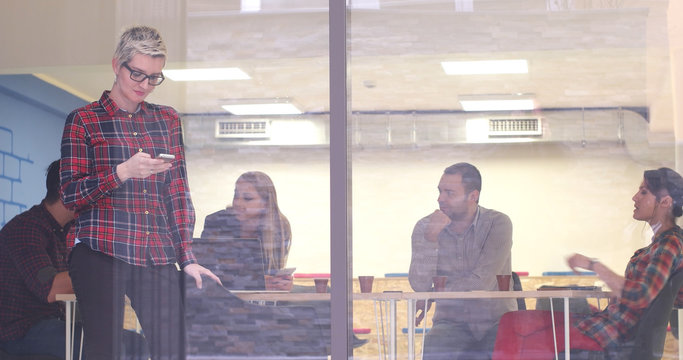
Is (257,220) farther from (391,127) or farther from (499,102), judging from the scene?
(499,102)

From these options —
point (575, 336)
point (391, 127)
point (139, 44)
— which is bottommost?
point (575, 336)

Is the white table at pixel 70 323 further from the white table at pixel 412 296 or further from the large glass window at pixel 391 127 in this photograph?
the large glass window at pixel 391 127

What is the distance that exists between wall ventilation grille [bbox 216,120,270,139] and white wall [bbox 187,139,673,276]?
0.06 meters

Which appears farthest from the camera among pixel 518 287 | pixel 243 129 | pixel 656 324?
pixel 243 129

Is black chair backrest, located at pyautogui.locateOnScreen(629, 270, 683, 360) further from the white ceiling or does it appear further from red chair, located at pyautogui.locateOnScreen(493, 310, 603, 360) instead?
the white ceiling

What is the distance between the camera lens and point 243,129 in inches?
142

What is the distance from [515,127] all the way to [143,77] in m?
1.48

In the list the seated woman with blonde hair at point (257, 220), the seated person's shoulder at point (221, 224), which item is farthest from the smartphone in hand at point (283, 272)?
the seated person's shoulder at point (221, 224)

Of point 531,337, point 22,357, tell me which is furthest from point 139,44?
point 531,337

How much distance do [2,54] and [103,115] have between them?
703mm

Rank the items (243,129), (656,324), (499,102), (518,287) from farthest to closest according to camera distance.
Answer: (243,129), (499,102), (518,287), (656,324)

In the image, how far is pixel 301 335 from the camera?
3.49 m

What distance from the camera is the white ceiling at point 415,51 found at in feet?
11.4

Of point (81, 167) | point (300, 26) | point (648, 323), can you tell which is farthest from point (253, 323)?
point (648, 323)
